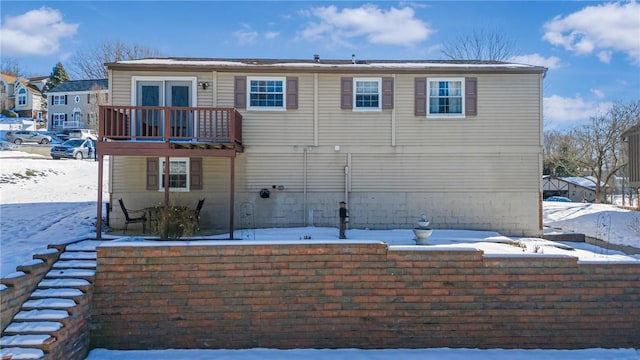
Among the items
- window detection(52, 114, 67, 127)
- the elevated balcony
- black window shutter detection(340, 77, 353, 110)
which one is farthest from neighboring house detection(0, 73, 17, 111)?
black window shutter detection(340, 77, 353, 110)

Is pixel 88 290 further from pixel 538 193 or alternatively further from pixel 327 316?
pixel 538 193

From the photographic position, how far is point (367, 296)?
23.2ft

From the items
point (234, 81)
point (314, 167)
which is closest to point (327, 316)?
point (314, 167)

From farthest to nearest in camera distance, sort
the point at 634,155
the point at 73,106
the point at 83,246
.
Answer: the point at 73,106 < the point at 634,155 < the point at 83,246

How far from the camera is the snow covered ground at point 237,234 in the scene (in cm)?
679

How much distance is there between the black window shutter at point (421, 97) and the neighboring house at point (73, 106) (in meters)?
37.7

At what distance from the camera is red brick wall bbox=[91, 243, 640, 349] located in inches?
273

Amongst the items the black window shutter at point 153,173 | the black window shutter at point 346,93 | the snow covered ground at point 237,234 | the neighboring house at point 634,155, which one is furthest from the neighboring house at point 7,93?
the neighboring house at point 634,155

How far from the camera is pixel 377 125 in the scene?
1235cm

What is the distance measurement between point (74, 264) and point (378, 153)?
8.18m

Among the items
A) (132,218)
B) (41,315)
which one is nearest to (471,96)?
(132,218)

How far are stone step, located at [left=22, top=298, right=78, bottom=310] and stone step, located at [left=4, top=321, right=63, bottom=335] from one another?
1.09 ft

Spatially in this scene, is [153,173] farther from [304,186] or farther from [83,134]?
[83,134]

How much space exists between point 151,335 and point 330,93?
809cm
